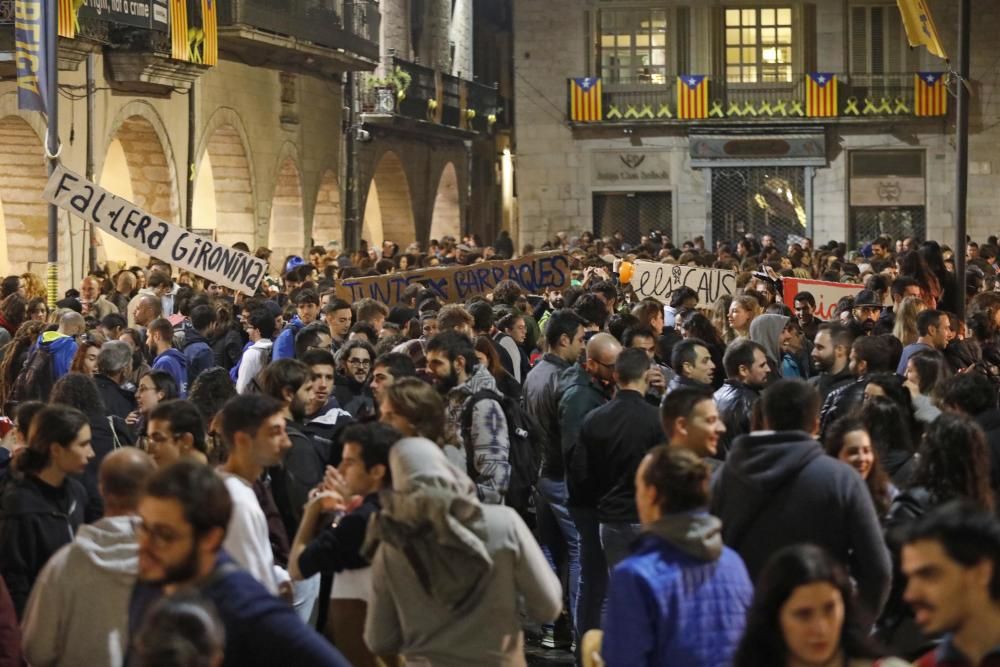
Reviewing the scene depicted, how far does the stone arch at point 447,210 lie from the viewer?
137 ft

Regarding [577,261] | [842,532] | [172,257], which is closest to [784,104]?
[577,261]

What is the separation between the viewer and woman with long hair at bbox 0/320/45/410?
37.1 feet

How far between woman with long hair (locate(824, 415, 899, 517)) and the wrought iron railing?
31981mm

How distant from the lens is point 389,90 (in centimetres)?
3366

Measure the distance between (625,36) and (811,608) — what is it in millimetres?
34999

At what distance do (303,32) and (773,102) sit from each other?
1351 centimetres

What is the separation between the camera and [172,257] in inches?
525

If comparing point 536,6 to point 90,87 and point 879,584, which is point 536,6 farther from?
point 879,584

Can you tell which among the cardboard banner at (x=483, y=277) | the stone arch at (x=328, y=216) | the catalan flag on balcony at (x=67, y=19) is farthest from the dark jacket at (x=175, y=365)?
the stone arch at (x=328, y=216)

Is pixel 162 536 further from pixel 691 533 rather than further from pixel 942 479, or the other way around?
pixel 942 479

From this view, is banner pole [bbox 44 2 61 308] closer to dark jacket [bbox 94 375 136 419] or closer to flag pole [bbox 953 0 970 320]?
dark jacket [bbox 94 375 136 419]

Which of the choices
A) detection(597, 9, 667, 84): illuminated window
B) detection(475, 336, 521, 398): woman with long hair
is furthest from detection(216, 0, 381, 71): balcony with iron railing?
detection(475, 336, 521, 398): woman with long hair

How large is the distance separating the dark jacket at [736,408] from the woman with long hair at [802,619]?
4.42 metres

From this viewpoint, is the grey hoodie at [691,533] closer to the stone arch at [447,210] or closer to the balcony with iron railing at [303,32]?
the balcony with iron railing at [303,32]
